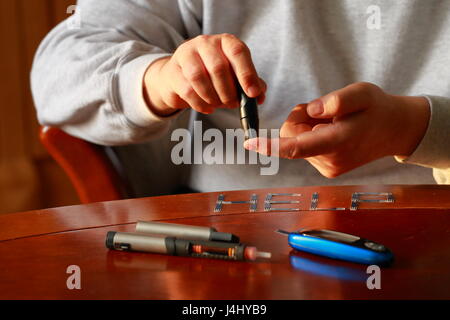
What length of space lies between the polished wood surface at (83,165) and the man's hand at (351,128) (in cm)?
30

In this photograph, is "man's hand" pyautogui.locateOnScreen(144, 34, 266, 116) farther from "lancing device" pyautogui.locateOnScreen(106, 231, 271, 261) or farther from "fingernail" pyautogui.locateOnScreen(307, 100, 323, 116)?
"lancing device" pyautogui.locateOnScreen(106, 231, 271, 261)

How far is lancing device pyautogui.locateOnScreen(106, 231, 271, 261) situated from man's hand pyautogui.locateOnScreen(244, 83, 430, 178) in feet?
0.51

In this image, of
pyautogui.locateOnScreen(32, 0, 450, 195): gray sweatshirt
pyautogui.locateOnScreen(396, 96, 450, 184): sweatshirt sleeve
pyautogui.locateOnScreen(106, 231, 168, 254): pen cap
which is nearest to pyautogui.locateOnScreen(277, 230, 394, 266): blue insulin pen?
pyautogui.locateOnScreen(106, 231, 168, 254): pen cap

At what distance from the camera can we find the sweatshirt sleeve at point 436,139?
795 millimetres

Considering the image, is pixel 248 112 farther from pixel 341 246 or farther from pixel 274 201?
pixel 341 246

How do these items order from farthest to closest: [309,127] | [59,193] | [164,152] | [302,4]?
[59,193] → [164,152] → [302,4] → [309,127]

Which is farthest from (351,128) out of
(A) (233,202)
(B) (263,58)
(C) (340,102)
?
(B) (263,58)

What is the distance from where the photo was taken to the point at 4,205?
1995 millimetres

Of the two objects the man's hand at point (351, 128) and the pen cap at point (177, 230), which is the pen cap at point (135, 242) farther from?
the man's hand at point (351, 128)

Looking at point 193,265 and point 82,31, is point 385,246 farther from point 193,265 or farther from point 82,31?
point 82,31

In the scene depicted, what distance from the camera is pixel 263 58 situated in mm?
1039

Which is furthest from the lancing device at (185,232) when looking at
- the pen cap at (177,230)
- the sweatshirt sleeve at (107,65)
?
the sweatshirt sleeve at (107,65)

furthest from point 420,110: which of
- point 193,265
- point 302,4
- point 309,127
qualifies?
point 193,265
